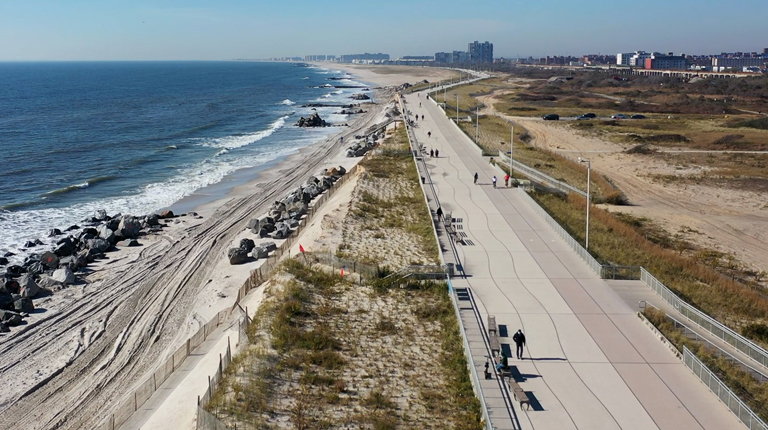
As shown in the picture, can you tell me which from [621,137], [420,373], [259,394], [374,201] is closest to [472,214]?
[374,201]

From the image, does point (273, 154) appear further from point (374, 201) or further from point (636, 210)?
point (636, 210)

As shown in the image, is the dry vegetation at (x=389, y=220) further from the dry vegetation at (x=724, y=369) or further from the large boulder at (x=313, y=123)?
the large boulder at (x=313, y=123)

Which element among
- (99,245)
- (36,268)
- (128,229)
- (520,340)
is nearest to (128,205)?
(128,229)

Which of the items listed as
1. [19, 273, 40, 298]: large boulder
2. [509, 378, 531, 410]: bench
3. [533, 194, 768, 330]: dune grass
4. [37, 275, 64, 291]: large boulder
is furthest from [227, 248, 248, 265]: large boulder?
[509, 378, 531, 410]: bench

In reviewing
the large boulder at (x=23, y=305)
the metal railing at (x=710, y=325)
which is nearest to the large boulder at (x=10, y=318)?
the large boulder at (x=23, y=305)

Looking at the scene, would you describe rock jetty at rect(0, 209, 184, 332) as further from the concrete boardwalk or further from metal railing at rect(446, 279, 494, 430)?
the concrete boardwalk
